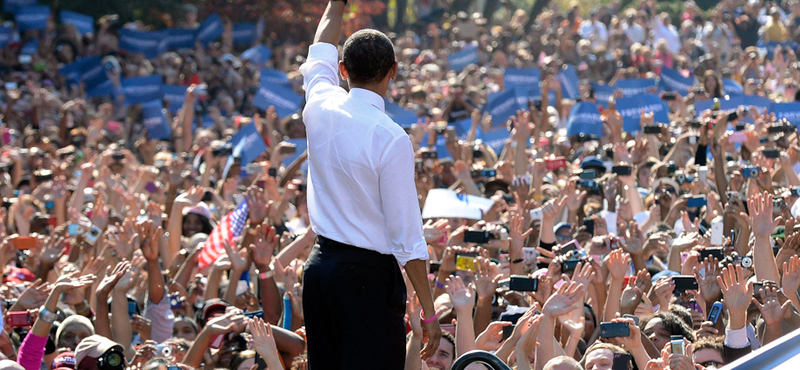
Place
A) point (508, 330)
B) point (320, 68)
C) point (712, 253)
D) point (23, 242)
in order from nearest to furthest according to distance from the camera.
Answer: point (320, 68) < point (508, 330) < point (712, 253) < point (23, 242)

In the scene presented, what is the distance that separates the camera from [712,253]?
6.18m

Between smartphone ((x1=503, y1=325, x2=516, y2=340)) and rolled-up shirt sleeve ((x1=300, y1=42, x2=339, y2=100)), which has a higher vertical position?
rolled-up shirt sleeve ((x1=300, y1=42, x2=339, y2=100))

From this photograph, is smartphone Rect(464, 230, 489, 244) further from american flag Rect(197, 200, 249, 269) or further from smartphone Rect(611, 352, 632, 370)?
smartphone Rect(611, 352, 632, 370)

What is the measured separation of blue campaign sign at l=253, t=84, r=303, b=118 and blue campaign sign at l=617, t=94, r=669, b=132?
13.2ft

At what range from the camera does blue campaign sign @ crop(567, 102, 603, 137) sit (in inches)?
465

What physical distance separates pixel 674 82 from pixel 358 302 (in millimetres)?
11099

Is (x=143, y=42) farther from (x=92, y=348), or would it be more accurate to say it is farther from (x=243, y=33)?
(x=92, y=348)

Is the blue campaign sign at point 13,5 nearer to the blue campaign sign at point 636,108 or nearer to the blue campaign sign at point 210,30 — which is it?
the blue campaign sign at point 210,30

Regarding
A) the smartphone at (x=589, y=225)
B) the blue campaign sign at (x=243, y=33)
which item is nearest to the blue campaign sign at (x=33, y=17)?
the blue campaign sign at (x=243, y=33)

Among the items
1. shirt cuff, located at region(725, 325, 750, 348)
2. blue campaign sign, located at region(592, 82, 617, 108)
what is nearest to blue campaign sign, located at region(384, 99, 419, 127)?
blue campaign sign, located at region(592, 82, 617, 108)

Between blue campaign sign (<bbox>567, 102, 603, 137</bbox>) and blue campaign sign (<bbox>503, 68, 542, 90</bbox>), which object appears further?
blue campaign sign (<bbox>503, 68, 542, 90</bbox>)

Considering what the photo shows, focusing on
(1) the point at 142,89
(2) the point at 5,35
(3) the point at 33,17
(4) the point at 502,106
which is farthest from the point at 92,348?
(3) the point at 33,17

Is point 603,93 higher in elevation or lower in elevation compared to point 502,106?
higher

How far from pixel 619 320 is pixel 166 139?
10720mm
